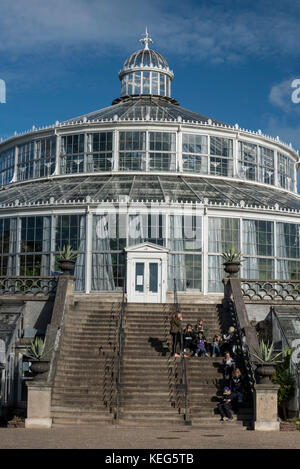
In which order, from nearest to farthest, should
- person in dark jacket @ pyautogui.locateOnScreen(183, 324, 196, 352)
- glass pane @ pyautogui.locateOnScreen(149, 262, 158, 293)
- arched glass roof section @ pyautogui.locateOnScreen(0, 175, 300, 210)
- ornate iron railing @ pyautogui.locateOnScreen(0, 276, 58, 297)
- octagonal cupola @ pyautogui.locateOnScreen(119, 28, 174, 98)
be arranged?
person in dark jacket @ pyautogui.locateOnScreen(183, 324, 196, 352)
ornate iron railing @ pyautogui.locateOnScreen(0, 276, 58, 297)
glass pane @ pyautogui.locateOnScreen(149, 262, 158, 293)
arched glass roof section @ pyautogui.locateOnScreen(0, 175, 300, 210)
octagonal cupola @ pyautogui.locateOnScreen(119, 28, 174, 98)

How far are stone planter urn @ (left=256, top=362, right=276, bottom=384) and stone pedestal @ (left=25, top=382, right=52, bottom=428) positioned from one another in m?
5.97

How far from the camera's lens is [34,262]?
32.7 meters

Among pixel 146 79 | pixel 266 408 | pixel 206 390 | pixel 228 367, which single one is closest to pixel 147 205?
pixel 228 367

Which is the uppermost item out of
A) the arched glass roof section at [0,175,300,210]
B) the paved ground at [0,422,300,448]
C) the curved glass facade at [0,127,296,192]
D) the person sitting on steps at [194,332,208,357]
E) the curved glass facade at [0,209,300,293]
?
the curved glass facade at [0,127,296,192]

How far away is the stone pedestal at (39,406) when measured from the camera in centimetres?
1991

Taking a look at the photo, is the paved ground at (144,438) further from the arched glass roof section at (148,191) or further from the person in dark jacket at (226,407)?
the arched glass roof section at (148,191)

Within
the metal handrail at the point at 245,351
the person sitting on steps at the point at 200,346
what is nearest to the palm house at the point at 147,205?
the metal handrail at the point at 245,351

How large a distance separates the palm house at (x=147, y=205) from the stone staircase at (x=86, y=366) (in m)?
5.19

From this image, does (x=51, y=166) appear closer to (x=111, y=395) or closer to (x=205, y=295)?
(x=205, y=295)

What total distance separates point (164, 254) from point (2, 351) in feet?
33.4

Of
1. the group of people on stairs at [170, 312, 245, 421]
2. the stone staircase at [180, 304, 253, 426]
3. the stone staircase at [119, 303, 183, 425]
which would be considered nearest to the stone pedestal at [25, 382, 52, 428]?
the stone staircase at [119, 303, 183, 425]

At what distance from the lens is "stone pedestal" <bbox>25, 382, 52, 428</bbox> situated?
19906 millimetres

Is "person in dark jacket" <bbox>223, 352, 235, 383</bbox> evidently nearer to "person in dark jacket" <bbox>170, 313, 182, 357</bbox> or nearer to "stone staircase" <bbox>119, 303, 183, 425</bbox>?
"stone staircase" <bbox>119, 303, 183, 425</bbox>
